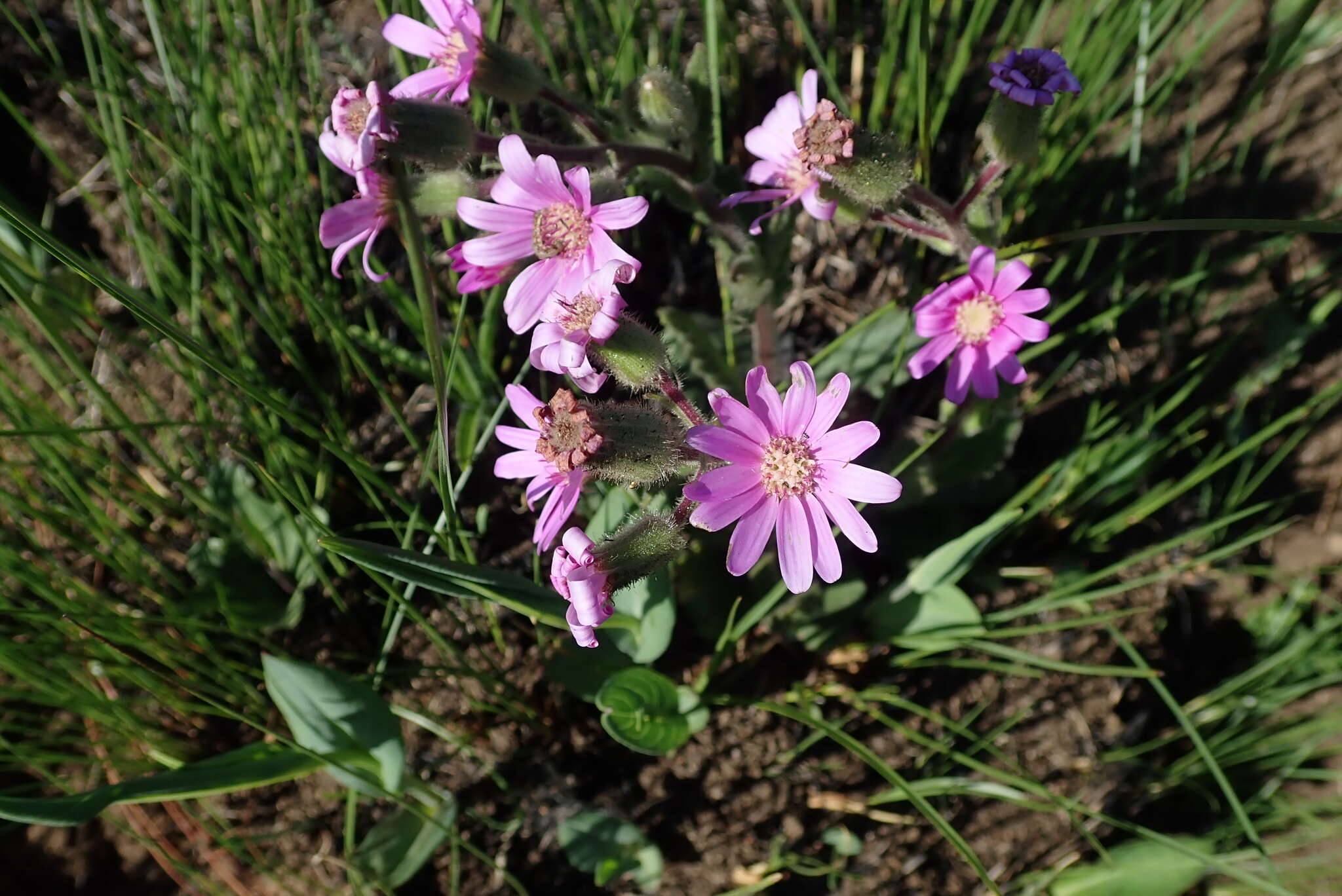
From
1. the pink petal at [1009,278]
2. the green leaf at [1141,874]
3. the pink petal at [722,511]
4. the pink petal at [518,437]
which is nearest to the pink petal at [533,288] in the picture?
the pink petal at [518,437]

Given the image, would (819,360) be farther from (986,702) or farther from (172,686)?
(172,686)

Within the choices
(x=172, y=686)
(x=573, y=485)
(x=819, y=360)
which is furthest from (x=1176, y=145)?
(x=172, y=686)

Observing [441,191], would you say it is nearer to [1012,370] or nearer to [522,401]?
[522,401]

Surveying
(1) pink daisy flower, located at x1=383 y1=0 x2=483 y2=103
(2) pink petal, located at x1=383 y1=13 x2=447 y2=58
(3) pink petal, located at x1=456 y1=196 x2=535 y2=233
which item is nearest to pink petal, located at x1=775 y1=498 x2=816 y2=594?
(3) pink petal, located at x1=456 y1=196 x2=535 y2=233

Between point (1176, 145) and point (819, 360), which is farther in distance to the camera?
point (1176, 145)

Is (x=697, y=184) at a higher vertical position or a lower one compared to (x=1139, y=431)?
higher

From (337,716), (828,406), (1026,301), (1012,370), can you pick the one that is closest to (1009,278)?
(1026,301)
